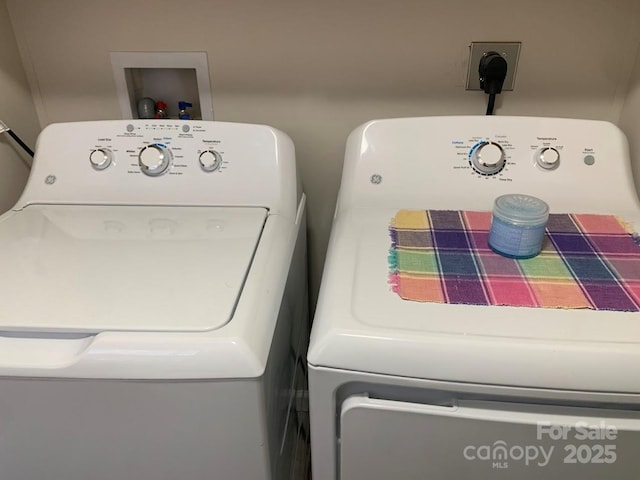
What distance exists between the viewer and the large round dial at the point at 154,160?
1055 millimetres

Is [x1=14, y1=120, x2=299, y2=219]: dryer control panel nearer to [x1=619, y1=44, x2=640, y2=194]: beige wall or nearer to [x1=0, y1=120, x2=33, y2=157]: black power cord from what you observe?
[x1=0, y1=120, x2=33, y2=157]: black power cord

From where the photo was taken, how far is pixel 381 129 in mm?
1027

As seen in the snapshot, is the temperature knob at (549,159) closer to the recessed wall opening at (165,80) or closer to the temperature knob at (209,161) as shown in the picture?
the temperature knob at (209,161)

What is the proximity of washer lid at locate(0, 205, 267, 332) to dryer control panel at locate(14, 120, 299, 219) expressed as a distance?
35 millimetres

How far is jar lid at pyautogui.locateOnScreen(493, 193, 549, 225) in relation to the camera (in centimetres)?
77

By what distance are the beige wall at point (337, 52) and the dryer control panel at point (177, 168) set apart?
0.61 feet

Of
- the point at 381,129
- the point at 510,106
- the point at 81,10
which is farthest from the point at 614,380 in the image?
the point at 81,10

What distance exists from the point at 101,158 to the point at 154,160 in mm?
113

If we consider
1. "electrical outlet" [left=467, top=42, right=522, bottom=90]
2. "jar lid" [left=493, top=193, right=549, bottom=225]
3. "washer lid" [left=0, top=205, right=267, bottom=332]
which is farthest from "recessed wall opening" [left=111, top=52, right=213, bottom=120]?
"jar lid" [left=493, top=193, right=549, bottom=225]

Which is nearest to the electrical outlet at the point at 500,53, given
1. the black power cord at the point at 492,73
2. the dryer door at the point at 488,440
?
the black power cord at the point at 492,73

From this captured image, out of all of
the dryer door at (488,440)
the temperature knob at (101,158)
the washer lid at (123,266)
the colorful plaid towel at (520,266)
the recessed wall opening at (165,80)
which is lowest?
the dryer door at (488,440)

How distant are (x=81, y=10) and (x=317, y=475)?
3.43 feet

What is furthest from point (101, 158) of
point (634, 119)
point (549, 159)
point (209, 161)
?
point (634, 119)

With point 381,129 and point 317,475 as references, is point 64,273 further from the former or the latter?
point 381,129
